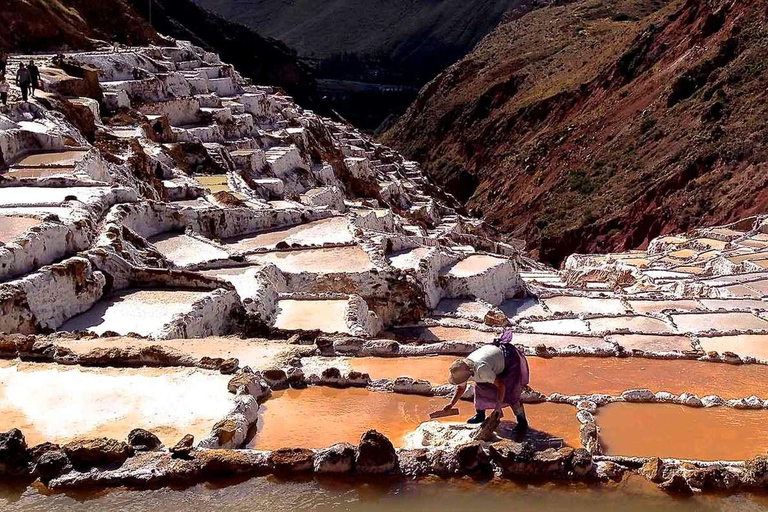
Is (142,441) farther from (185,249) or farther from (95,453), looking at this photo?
(185,249)

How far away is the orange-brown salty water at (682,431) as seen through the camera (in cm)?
637

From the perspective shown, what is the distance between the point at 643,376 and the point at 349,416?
3.55m

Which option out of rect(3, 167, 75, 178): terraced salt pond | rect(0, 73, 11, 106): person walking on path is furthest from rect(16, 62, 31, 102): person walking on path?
rect(3, 167, 75, 178): terraced salt pond

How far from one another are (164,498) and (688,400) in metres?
4.73

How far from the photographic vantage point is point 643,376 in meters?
8.71

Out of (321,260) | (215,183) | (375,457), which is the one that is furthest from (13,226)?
(215,183)

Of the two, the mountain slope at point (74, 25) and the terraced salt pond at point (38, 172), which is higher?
the mountain slope at point (74, 25)

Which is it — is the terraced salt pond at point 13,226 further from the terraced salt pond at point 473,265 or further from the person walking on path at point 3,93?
the terraced salt pond at point 473,265

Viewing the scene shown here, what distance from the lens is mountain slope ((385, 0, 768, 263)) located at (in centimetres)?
3925

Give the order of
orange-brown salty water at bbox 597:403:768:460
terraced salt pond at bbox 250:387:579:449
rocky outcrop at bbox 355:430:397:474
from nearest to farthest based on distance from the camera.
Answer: rocky outcrop at bbox 355:430:397:474 < orange-brown salty water at bbox 597:403:768:460 < terraced salt pond at bbox 250:387:579:449

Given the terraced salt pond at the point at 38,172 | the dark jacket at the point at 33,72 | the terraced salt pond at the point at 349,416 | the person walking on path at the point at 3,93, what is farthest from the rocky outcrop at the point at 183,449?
the dark jacket at the point at 33,72

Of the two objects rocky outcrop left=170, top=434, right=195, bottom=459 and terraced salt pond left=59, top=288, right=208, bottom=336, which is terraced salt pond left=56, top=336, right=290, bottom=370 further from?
Result: rocky outcrop left=170, top=434, right=195, bottom=459

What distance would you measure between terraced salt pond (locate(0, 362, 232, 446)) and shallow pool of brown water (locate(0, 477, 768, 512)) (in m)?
0.83

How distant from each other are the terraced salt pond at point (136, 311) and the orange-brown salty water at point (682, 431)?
17.9 ft
